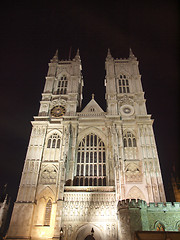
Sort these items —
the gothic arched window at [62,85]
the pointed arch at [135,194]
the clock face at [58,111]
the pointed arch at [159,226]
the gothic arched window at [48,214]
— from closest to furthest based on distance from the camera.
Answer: the pointed arch at [159,226]
the gothic arched window at [48,214]
the pointed arch at [135,194]
the clock face at [58,111]
the gothic arched window at [62,85]

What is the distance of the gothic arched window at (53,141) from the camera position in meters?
29.5

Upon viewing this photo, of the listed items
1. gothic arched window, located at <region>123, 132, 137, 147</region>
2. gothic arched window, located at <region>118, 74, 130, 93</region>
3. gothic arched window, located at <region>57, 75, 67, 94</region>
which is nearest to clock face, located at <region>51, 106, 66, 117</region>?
gothic arched window, located at <region>57, 75, 67, 94</region>

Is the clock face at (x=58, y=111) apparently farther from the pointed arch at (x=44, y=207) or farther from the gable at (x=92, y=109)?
the pointed arch at (x=44, y=207)

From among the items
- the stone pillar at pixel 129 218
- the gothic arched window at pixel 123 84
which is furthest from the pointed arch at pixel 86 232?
the gothic arched window at pixel 123 84

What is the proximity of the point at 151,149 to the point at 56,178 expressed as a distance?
44.6ft

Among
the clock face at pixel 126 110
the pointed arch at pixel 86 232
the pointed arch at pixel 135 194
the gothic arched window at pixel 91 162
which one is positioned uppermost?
the clock face at pixel 126 110

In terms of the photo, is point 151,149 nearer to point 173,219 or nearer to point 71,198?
point 173,219

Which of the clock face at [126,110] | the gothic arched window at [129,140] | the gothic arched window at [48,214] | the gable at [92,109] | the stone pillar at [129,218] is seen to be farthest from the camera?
the gable at [92,109]

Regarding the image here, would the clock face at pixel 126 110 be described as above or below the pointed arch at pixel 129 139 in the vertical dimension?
A: above

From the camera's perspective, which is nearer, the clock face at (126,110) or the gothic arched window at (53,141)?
the gothic arched window at (53,141)

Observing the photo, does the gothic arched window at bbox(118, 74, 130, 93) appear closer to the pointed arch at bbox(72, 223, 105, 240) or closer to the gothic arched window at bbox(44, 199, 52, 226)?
the gothic arched window at bbox(44, 199, 52, 226)

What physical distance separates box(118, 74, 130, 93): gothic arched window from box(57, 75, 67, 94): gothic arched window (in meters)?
10.1

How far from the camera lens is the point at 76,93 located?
34156 millimetres

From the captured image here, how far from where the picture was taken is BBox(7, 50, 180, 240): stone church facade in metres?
21.7
